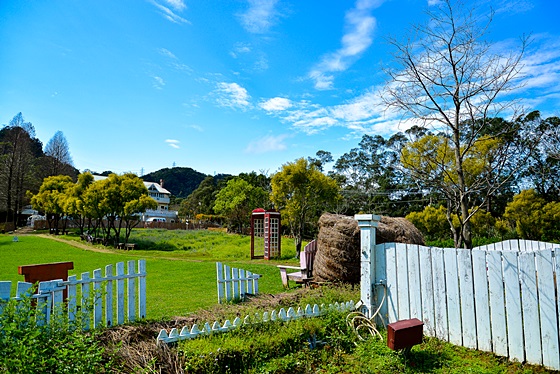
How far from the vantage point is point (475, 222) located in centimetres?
2594

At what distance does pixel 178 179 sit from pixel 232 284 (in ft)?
382

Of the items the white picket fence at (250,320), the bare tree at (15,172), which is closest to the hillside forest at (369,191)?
the bare tree at (15,172)

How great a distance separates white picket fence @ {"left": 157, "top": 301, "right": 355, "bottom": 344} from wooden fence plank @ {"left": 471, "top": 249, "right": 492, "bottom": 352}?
165cm

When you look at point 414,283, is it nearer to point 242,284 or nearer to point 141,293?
point 242,284

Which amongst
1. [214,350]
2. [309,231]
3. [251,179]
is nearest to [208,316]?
[214,350]

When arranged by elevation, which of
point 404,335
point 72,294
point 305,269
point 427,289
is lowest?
point 404,335

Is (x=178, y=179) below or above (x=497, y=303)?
above

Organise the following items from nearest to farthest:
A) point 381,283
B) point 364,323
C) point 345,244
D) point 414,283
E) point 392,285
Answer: point 414,283
point 364,323
point 392,285
point 381,283
point 345,244

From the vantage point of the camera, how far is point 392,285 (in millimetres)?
5266

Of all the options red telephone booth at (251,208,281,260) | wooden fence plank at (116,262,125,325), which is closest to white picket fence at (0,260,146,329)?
wooden fence plank at (116,262,125,325)

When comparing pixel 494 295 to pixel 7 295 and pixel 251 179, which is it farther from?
pixel 251 179

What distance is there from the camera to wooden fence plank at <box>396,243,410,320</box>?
5.10m

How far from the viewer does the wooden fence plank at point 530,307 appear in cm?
380

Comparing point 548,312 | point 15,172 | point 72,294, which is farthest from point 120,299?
point 15,172
